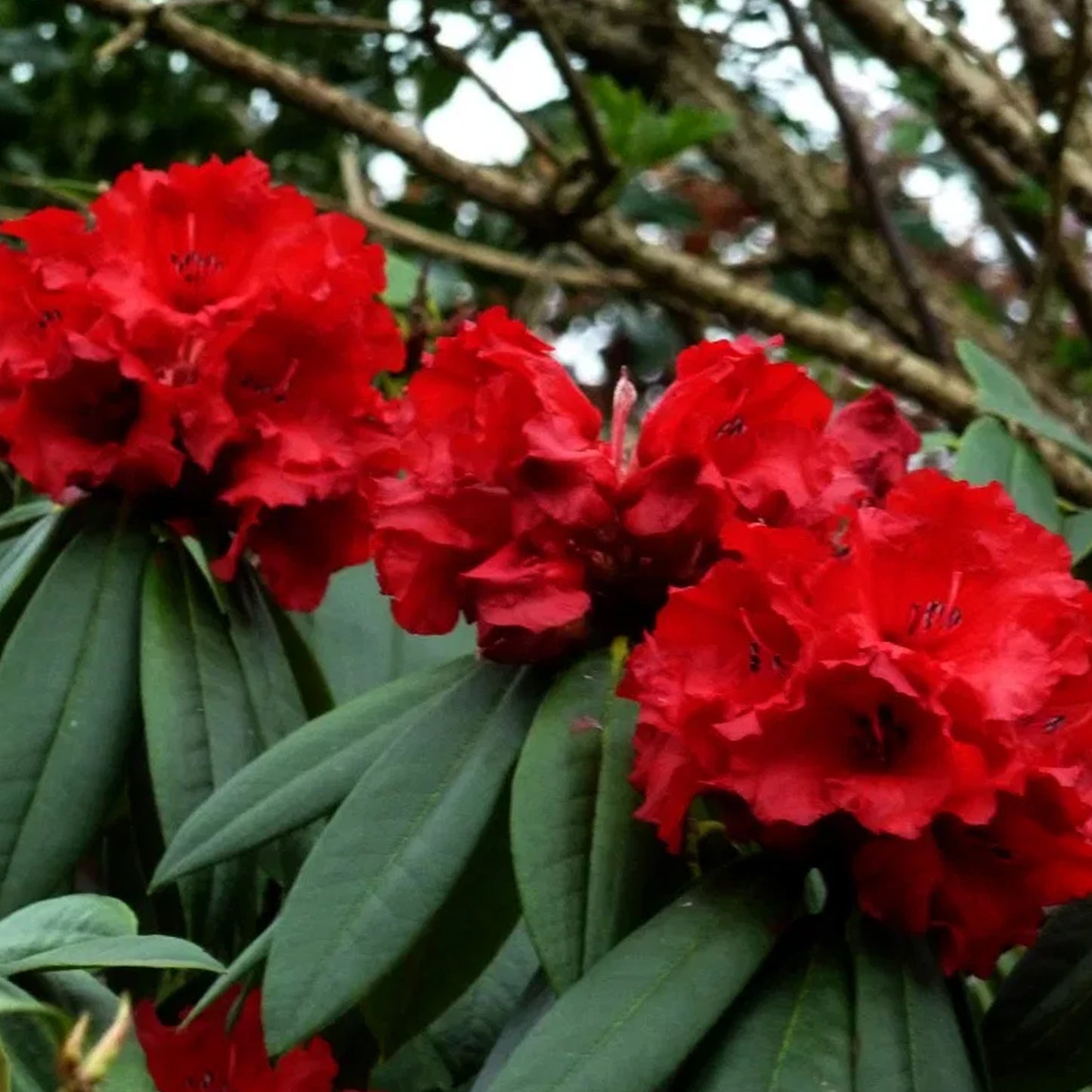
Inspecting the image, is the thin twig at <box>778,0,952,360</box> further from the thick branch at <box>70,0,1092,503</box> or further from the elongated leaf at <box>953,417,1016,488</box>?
the elongated leaf at <box>953,417,1016,488</box>

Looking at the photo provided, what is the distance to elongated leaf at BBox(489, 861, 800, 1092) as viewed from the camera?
2.07 feet

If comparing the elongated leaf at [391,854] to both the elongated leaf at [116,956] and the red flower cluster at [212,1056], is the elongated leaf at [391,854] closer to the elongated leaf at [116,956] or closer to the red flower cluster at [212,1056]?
the elongated leaf at [116,956]

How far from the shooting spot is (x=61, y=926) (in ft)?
2.12

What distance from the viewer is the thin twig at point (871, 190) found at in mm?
1932

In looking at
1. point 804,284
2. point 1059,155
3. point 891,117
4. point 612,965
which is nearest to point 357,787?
point 612,965

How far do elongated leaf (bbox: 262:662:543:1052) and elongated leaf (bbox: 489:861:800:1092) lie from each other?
0.25ft

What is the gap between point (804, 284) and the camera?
231cm

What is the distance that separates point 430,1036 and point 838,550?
374 mm

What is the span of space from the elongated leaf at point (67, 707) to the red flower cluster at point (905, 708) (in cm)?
30

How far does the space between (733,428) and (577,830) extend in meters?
0.22

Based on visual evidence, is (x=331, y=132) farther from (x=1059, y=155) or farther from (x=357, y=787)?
(x=357, y=787)

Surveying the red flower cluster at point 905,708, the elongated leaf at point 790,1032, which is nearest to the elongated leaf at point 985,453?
the red flower cluster at point 905,708

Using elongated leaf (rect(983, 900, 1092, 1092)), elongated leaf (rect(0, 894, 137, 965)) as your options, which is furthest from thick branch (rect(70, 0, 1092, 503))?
elongated leaf (rect(0, 894, 137, 965))

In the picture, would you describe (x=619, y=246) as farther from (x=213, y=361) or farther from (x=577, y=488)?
(x=577, y=488)
